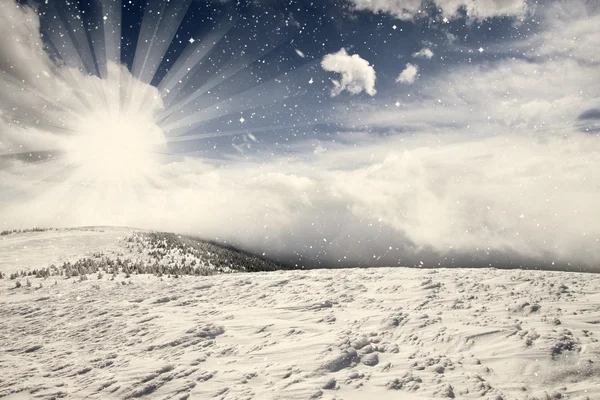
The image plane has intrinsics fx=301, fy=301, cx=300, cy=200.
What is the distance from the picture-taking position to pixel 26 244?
3036 centimetres

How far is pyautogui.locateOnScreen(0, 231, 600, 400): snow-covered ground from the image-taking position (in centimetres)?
504

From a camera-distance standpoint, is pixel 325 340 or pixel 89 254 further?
pixel 89 254

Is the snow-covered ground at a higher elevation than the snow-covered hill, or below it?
below

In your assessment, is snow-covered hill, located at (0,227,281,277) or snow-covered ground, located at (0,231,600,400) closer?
snow-covered ground, located at (0,231,600,400)

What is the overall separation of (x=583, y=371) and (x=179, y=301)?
10260 millimetres

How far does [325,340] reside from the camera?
655 cm

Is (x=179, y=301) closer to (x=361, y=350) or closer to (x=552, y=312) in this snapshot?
(x=361, y=350)

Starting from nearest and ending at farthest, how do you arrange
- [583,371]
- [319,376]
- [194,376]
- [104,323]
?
[583,371], [319,376], [194,376], [104,323]

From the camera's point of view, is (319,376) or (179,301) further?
(179,301)

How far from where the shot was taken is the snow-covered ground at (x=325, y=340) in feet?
16.5

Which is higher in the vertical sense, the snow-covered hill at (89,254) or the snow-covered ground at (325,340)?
the snow-covered hill at (89,254)

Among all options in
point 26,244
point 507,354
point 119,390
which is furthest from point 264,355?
point 26,244

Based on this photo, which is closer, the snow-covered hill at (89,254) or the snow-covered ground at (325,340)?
the snow-covered ground at (325,340)

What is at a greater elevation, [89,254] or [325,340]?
[89,254]
